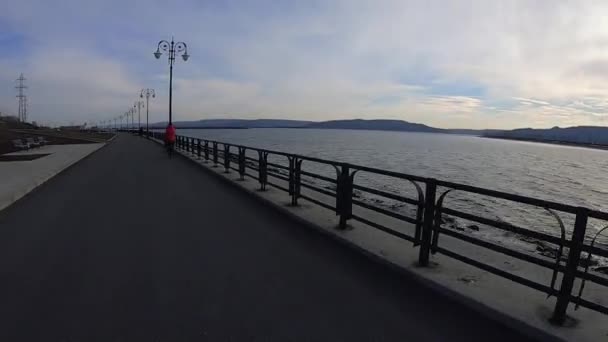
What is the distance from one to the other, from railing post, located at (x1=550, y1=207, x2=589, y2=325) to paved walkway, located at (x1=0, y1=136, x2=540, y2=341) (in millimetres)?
517

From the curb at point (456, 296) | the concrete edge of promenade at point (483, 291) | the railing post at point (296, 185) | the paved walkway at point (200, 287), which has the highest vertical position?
the railing post at point (296, 185)

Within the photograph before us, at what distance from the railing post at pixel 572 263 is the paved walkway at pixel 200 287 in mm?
517

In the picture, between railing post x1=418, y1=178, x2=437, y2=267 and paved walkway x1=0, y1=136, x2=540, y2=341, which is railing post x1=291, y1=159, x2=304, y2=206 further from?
railing post x1=418, y1=178, x2=437, y2=267

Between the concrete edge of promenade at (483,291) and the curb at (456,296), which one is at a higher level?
the concrete edge of promenade at (483,291)

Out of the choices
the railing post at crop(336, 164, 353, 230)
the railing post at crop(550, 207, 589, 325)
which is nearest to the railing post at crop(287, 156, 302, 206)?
the railing post at crop(336, 164, 353, 230)

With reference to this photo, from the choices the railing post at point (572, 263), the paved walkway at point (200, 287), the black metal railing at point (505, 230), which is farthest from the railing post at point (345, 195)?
the railing post at point (572, 263)

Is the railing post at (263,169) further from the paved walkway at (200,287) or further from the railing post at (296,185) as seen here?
the paved walkway at (200,287)

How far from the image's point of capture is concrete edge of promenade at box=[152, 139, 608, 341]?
361 centimetres

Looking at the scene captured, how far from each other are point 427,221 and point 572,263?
1727 mm

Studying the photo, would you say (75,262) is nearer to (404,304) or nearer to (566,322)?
(404,304)

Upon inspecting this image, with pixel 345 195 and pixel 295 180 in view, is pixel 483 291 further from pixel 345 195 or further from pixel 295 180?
pixel 295 180

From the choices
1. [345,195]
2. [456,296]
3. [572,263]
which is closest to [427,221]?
[456,296]

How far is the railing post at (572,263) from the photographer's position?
348 centimetres

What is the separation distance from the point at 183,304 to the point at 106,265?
170cm
